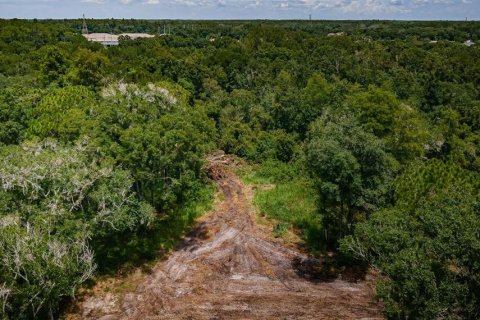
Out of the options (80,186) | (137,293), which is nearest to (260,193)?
(137,293)

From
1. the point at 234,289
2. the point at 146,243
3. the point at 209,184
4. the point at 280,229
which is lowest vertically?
the point at 234,289

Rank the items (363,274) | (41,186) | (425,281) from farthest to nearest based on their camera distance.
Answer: (363,274)
(41,186)
(425,281)

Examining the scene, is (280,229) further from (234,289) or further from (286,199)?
(234,289)

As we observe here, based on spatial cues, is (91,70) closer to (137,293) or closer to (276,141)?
(276,141)

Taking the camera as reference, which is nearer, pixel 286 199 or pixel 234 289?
pixel 234 289

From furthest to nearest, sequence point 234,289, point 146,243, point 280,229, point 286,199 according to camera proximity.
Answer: point 286,199
point 280,229
point 146,243
point 234,289

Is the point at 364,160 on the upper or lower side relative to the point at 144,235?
upper

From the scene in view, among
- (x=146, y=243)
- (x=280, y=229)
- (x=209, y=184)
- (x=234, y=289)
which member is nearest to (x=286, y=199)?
(x=280, y=229)

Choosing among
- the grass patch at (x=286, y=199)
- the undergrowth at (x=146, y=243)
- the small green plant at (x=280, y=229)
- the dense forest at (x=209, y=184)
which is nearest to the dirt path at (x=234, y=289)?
the small green plant at (x=280, y=229)
